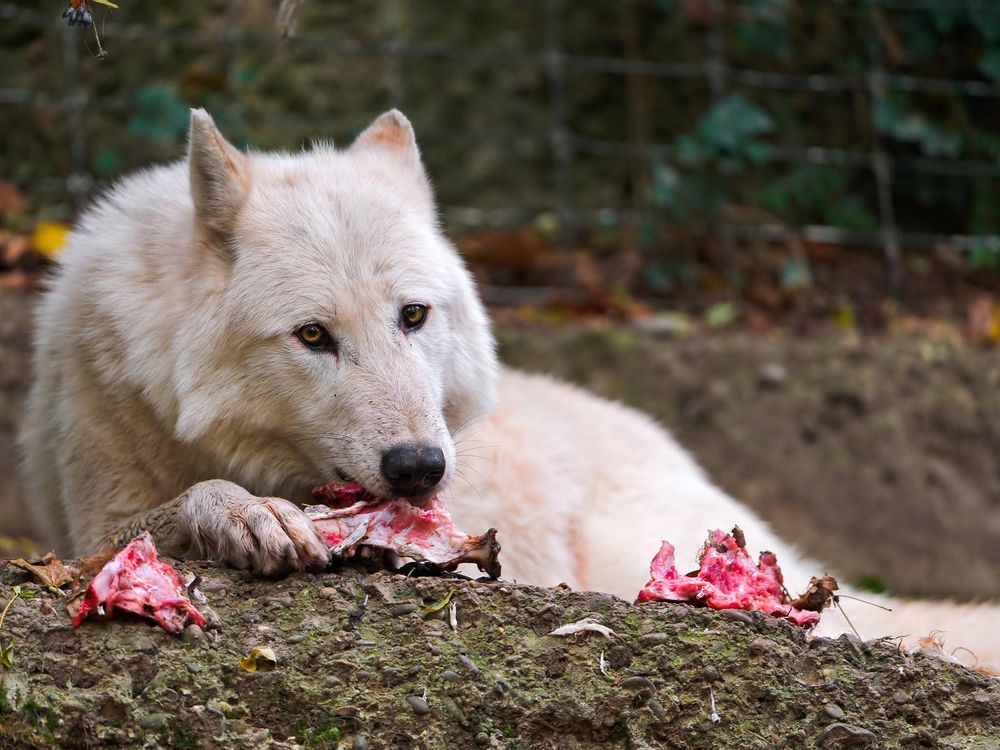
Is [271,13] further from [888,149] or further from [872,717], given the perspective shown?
[872,717]

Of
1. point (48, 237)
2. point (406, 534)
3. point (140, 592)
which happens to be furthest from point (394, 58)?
point (140, 592)

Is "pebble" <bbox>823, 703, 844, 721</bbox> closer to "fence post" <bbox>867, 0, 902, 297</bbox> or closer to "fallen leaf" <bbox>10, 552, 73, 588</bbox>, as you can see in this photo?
"fallen leaf" <bbox>10, 552, 73, 588</bbox>

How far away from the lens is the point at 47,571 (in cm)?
293

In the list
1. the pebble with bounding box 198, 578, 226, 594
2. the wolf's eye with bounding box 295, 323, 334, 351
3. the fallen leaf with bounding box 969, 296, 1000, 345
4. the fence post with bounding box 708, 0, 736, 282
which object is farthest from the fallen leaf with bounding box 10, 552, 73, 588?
the fallen leaf with bounding box 969, 296, 1000, 345

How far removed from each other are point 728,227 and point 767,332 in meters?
0.79

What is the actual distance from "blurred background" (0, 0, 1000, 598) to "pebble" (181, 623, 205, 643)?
14.5 ft

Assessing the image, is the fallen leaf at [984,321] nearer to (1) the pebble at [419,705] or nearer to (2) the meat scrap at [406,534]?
(2) the meat scrap at [406,534]

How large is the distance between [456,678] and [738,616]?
720 millimetres

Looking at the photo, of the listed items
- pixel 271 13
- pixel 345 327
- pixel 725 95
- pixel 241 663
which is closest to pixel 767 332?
pixel 725 95

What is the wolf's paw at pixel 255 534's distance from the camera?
9.89 feet

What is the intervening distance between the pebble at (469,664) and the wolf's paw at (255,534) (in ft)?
1.51

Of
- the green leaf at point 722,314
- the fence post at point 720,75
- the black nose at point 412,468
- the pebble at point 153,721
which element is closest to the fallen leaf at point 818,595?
the black nose at point 412,468

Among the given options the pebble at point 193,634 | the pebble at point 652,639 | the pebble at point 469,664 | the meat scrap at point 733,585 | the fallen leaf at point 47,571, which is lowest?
the meat scrap at point 733,585

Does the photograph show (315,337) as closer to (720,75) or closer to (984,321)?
(720,75)
